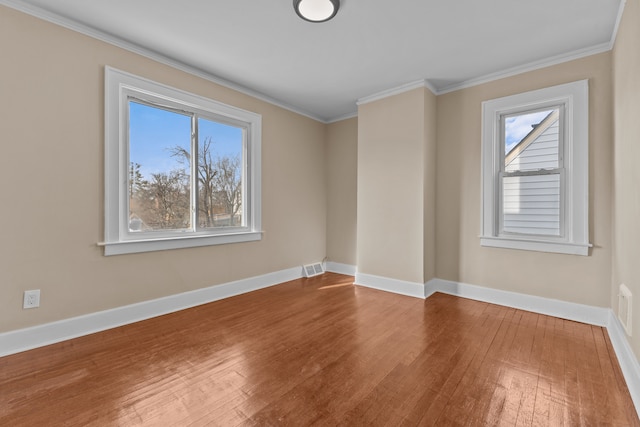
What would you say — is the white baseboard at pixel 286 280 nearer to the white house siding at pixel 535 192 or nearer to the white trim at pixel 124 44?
the white house siding at pixel 535 192

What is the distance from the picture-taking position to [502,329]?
2.65 m

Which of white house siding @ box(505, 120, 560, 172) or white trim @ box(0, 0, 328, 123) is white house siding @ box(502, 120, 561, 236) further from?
white trim @ box(0, 0, 328, 123)

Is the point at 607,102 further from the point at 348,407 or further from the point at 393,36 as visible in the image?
the point at 348,407

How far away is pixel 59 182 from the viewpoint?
238cm

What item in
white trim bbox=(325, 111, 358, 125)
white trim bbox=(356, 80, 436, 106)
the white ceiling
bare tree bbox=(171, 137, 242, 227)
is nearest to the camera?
the white ceiling

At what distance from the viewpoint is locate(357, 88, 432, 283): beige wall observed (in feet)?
11.7

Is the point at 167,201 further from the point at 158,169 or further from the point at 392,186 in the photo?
the point at 392,186

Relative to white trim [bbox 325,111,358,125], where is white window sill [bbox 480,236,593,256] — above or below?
below

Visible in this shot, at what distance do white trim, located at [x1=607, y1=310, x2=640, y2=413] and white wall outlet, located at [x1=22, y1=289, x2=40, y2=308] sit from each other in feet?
13.3

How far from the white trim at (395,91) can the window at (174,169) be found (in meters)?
1.55

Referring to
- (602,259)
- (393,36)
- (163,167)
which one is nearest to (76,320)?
(163,167)

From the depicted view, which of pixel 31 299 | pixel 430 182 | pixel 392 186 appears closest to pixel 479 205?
pixel 430 182

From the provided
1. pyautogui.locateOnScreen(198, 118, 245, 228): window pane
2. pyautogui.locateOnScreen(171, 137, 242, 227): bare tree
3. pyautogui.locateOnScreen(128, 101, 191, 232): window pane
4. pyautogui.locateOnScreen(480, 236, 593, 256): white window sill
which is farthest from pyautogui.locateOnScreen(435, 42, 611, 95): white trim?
pyautogui.locateOnScreen(128, 101, 191, 232): window pane

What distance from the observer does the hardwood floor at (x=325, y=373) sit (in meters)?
1.56
